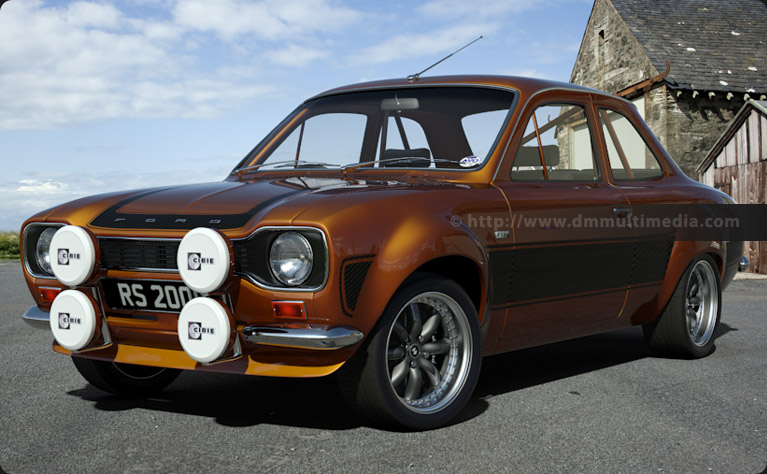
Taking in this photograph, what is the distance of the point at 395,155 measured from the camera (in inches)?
193

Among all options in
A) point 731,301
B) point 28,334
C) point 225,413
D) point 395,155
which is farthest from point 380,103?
point 731,301

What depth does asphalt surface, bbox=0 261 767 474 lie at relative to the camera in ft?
11.2

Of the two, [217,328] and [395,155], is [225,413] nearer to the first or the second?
[217,328]

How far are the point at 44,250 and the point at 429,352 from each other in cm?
198

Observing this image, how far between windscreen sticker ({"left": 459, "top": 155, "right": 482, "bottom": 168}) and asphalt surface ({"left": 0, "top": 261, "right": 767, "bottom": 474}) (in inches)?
50.4

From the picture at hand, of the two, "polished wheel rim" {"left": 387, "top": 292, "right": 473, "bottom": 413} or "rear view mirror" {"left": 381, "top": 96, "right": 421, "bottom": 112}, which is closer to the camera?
"polished wheel rim" {"left": 387, "top": 292, "right": 473, "bottom": 413}

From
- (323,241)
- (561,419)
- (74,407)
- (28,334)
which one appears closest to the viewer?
(323,241)

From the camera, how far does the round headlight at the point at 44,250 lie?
417cm

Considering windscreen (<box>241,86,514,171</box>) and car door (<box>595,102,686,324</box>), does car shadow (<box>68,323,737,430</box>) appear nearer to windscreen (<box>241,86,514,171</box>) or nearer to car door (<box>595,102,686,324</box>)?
car door (<box>595,102,686,324</box>)

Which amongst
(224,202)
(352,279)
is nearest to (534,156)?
(352,279)

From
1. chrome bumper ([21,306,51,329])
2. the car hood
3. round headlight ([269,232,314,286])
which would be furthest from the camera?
chrome bumper ([21,306,51,329])

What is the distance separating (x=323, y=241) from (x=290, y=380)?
73.0 inches

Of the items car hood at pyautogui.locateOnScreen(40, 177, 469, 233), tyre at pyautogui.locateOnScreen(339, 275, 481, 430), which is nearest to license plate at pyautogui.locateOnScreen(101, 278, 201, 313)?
car hood at pyautogui.locateOnScreen(40, 177, 469, 233)

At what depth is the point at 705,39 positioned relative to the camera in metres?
22.0
